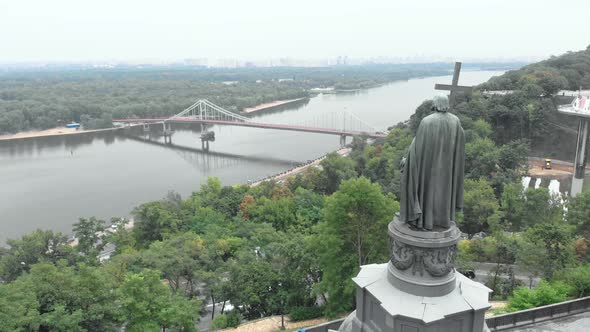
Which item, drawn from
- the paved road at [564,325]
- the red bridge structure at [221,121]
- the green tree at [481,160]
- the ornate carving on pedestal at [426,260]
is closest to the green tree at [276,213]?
the green tree at [481,160]

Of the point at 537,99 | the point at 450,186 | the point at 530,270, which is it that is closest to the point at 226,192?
the point at 530,270

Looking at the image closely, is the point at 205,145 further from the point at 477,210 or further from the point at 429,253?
the point at 429,253

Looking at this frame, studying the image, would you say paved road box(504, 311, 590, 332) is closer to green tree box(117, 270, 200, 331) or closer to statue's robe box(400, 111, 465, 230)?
statue's robe box(400, 111, 465, 230)

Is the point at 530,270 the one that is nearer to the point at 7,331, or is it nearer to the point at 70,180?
the point at 7,331

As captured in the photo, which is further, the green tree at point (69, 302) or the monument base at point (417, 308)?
the green tree at point (69, 302)

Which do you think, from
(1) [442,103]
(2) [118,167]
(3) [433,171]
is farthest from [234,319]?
(2) [118,167]

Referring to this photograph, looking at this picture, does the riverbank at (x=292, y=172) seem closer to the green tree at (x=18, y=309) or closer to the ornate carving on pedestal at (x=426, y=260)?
the green tree at (x=18, y=309)

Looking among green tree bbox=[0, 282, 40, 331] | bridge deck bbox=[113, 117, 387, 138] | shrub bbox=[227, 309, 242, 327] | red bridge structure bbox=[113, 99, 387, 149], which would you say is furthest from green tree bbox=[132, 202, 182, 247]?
red bridge structure bbox=[113, 99, 387, 149]
